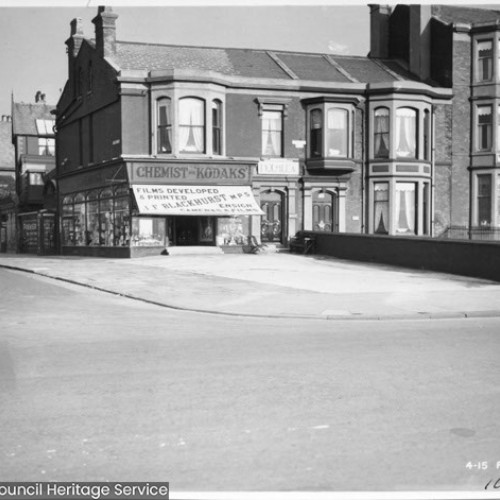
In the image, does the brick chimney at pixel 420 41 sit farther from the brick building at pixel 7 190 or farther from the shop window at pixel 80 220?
the brick building at pixel 7 190

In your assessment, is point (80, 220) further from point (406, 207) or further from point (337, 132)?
point (406, 207)

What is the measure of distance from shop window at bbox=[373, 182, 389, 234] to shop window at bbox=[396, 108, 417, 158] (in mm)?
1638

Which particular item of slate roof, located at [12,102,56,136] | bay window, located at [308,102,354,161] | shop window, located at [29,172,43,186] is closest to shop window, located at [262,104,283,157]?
bay window, located at [308,102,354,161]

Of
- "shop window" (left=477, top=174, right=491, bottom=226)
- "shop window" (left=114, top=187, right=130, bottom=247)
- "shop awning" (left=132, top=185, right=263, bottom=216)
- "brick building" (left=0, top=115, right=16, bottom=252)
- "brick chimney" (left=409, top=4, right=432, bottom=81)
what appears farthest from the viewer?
"brick building" (left=0, top=115, right=16, bottom=252)

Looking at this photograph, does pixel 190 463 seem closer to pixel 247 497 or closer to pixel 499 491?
pixel 247 497

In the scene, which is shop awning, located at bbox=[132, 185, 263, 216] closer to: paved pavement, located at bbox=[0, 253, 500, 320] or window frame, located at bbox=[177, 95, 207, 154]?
window frame, located at bbox=[177, 95, 207, 154]

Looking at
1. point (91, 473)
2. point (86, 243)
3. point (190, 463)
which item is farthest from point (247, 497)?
point (86, 243)

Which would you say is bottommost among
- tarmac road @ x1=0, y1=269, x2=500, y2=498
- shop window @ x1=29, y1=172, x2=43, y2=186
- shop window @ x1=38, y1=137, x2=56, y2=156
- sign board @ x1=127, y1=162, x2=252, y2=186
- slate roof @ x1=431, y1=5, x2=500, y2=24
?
tarmac road @ x1=0, y1=269, x2=500, y2=498

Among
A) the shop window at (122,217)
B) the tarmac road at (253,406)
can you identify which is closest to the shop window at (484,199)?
the shop window at (122,217)

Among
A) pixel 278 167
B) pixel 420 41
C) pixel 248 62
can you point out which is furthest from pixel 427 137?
pixel 248 62

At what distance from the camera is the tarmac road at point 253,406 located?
4.07 m

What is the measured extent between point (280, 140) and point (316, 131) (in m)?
1.67

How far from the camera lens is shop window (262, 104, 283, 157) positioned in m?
29.7

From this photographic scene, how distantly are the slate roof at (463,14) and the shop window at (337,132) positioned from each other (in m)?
7.54
